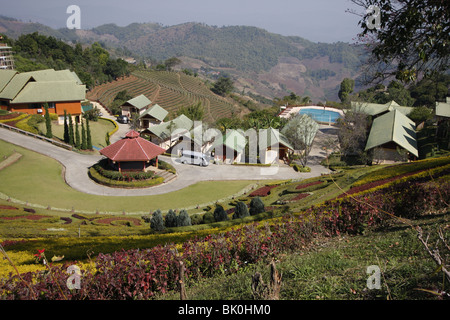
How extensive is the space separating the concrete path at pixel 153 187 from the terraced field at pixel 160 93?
108 ft

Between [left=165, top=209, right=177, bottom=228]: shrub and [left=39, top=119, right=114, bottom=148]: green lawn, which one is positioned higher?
[left=39, top=119, right=114, bottom=148]: green lawn

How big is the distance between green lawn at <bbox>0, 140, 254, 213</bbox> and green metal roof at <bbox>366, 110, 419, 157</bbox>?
17215 millimetres

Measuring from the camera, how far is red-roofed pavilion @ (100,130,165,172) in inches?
1283

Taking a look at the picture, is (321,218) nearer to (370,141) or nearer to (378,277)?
(378,277)

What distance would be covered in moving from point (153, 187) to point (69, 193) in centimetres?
734

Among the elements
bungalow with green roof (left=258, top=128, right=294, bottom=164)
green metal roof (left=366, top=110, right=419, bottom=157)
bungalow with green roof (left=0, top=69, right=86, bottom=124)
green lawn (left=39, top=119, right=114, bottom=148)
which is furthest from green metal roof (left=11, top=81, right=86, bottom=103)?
green metal roof (left=366, top=110, right=419, bottom=157)

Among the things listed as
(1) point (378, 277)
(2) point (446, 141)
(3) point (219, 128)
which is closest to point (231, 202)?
(1) point (378, 277)

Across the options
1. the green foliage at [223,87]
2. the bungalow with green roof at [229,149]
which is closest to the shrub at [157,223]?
the bungalow with green roof at [229,149]

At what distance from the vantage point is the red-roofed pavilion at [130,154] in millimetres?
32594

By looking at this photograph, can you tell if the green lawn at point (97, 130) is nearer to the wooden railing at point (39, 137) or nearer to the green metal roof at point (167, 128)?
the wooden railing at point (39, 137)

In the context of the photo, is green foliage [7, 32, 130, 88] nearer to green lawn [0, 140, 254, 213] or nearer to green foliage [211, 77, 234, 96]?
green foliage [211, 77, 234, 96]

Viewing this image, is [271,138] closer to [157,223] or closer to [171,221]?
[171,221]

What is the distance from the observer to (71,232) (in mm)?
17734
